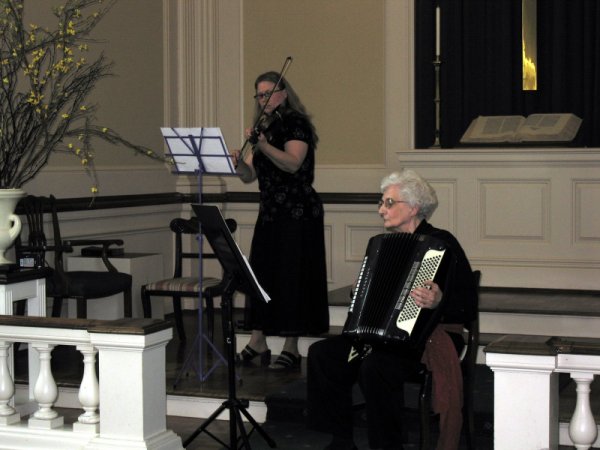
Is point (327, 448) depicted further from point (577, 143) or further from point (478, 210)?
point (577, 143)

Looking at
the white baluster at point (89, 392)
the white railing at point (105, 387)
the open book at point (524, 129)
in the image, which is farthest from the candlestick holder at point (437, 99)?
the white baluster at point (89, 392)

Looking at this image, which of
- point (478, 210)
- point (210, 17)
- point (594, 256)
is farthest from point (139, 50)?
point (594, 256)

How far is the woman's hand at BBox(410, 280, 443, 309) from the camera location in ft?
12.9

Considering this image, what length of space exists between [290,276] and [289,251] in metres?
0.12

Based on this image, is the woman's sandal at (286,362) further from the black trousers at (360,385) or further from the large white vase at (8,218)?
the large white vase at (8,218)

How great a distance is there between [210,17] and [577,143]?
2787 millimetres

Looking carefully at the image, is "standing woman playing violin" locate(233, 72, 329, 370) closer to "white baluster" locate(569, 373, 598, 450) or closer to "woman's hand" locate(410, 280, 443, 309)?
"woman's hand" locate(410, 280, 443, 309)

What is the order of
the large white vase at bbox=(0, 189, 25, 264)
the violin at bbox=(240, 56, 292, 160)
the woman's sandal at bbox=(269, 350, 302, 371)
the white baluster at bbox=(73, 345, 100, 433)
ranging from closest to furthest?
the white baluster at bbox=(73, 345, 100, 433)
the large white vase at bbox=(0, 189, 25, 264)
the violin at bbox=(240, 56, 292, 160)
the woman's sandal at bbox=(269, 350, 302, 371)

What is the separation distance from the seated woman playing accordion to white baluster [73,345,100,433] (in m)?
0.83

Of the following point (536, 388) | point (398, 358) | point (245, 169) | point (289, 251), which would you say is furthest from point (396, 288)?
point (245, 169)

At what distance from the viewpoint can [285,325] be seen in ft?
18.0

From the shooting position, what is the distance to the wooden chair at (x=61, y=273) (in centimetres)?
592

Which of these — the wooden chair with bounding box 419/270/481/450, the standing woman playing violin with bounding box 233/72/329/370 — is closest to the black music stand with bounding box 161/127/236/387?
the standing woman playing violin with bounding box 233/72/329/370

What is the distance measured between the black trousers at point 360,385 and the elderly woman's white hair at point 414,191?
57cm
